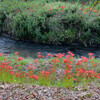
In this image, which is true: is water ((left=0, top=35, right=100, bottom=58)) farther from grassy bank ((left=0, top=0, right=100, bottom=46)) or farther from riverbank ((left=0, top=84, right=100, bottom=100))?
riverbank ((left=0, top=84, right=100, bottom=100))

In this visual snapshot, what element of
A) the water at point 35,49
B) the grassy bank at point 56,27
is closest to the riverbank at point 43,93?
the water at point 35,49

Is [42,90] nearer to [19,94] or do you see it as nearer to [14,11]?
[19,94]

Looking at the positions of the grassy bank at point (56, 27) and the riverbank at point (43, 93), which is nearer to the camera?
the riverbank at point (43, 93)

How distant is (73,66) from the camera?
6.38 metres

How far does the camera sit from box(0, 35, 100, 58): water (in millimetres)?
10248

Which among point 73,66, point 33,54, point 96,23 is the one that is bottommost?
point 33,54

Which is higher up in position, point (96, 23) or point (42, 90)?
point (96, 23)

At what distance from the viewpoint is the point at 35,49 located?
35.4 feet

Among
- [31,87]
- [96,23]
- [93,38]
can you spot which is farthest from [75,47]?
[31,87]

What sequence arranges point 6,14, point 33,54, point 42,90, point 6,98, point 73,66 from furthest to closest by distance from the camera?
1. point 6,14
2. point 33,54
3. point 73,66
4. point 42,90
5. point 6,98

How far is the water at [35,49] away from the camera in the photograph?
10.2 meters

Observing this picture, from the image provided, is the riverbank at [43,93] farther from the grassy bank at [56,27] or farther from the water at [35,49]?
the grassy bank at [56,27]


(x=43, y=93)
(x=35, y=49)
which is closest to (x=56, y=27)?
(x=35, y=49)

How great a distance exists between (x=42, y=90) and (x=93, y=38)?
8.32 meters
